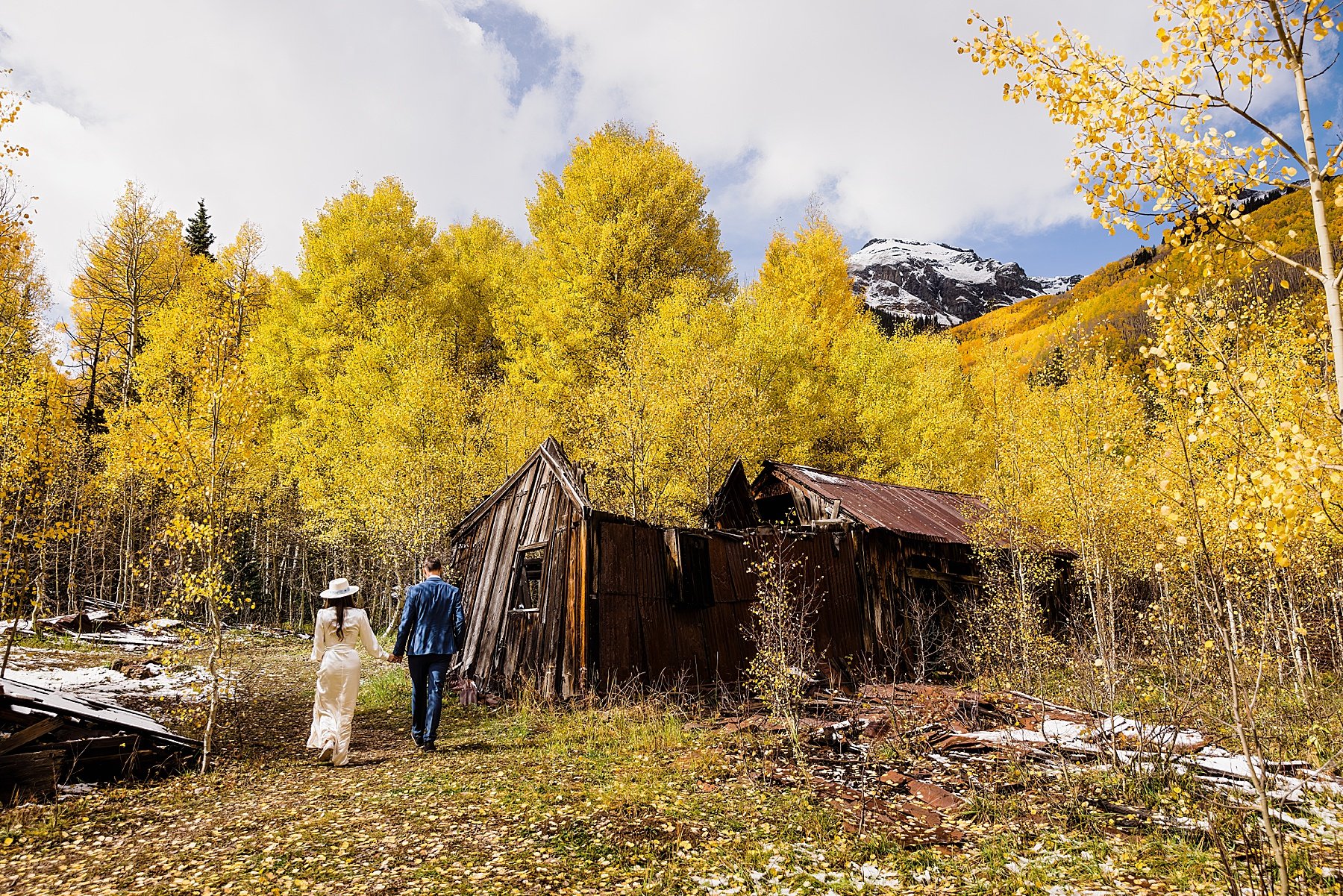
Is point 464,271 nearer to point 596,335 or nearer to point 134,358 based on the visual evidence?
point 596,335

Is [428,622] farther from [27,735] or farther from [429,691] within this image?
[27,735]

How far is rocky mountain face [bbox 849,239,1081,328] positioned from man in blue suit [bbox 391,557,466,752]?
11334 centimetres

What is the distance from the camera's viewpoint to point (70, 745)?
254 inches

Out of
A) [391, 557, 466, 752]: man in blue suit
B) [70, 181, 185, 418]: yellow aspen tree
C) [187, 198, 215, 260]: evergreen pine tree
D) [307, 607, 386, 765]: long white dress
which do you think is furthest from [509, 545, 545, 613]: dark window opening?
[187, 198, 215, 260]: evergreen pine tree

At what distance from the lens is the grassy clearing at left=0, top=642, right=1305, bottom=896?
4.43m

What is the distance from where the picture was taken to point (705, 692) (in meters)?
10.6

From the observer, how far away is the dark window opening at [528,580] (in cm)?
1119

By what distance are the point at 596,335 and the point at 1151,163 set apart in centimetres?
1754

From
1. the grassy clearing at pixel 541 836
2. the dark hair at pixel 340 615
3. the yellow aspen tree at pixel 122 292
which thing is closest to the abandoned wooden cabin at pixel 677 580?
the grassy clearing at pixel 541 836

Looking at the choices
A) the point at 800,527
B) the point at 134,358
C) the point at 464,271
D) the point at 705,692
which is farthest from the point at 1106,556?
the point at 134,358

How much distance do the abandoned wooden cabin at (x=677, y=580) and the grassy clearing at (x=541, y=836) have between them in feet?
8.58

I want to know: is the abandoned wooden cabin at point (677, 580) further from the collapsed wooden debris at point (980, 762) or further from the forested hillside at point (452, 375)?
the forested hillside at point (452, 375)

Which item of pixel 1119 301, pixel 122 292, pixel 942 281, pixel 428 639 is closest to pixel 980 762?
pixel 428 639

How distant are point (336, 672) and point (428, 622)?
1142 mm
